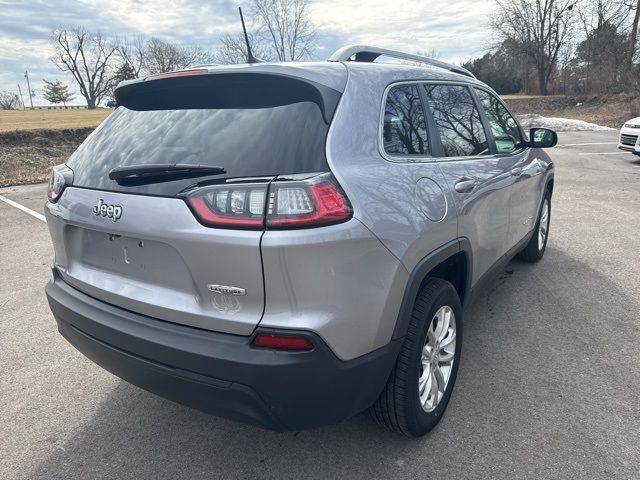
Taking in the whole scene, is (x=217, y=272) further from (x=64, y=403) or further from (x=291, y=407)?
(x=64, y=403)

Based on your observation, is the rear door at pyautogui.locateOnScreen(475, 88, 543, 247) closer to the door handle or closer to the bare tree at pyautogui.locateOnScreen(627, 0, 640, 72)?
the door handle

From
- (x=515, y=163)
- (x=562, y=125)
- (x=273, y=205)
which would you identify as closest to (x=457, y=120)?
(x=515, y=163)

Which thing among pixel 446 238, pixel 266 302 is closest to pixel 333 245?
pixel 266 302

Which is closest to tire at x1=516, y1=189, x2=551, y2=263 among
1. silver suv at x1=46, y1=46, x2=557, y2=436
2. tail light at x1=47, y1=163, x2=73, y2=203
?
silver suv at x1=46, y1=46, x2=557, y2=436

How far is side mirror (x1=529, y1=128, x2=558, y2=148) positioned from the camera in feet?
12.9

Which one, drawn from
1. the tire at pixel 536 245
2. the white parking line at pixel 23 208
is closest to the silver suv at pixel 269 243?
the tire at pixel 536 245

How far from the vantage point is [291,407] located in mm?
1819

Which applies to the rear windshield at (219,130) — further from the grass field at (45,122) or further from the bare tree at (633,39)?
the bare tree at (633,39)

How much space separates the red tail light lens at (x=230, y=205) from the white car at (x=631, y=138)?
1227 centimetres

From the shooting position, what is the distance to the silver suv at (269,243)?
68.8 inches

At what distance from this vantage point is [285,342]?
69.2 inches

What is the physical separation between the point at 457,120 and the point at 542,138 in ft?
4.65

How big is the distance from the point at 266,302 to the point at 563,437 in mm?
1737

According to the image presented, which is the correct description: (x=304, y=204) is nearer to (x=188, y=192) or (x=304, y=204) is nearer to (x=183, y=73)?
(x=188, y=192)
